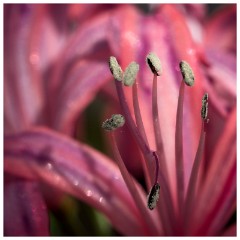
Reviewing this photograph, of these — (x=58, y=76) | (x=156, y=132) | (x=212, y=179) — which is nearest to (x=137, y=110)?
(x=156, y=132)

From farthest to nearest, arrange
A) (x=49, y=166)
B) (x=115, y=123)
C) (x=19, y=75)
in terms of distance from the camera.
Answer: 1. (x=19, y=75)
2. (x=49, y=166)
3. (x=115, y=123)

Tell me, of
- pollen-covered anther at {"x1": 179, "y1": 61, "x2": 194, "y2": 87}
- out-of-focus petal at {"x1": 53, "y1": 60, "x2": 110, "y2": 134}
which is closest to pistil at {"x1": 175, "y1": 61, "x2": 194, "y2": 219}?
pollen-covered anther at {"x1": 179, "y1": 61, "x2": 194, "y2": 87}

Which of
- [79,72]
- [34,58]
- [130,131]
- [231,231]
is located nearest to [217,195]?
[231,231]

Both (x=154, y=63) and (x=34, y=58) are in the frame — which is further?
(x=34, y=58)

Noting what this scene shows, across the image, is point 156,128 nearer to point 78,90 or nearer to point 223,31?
point 78,90

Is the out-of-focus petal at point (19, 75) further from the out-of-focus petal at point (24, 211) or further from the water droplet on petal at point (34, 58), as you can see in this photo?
the out-of-focus petal at point (24, 211)

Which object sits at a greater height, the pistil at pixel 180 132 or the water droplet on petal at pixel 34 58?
the water droplet on petal at pixel 34 58

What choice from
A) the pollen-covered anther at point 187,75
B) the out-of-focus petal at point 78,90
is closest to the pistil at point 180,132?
the pollen-covered anther at point 187,75

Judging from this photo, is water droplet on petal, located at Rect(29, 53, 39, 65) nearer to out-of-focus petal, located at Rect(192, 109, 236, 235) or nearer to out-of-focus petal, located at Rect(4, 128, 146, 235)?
out-of-focus petal, located at Rect(4, 128, 146, 235)
